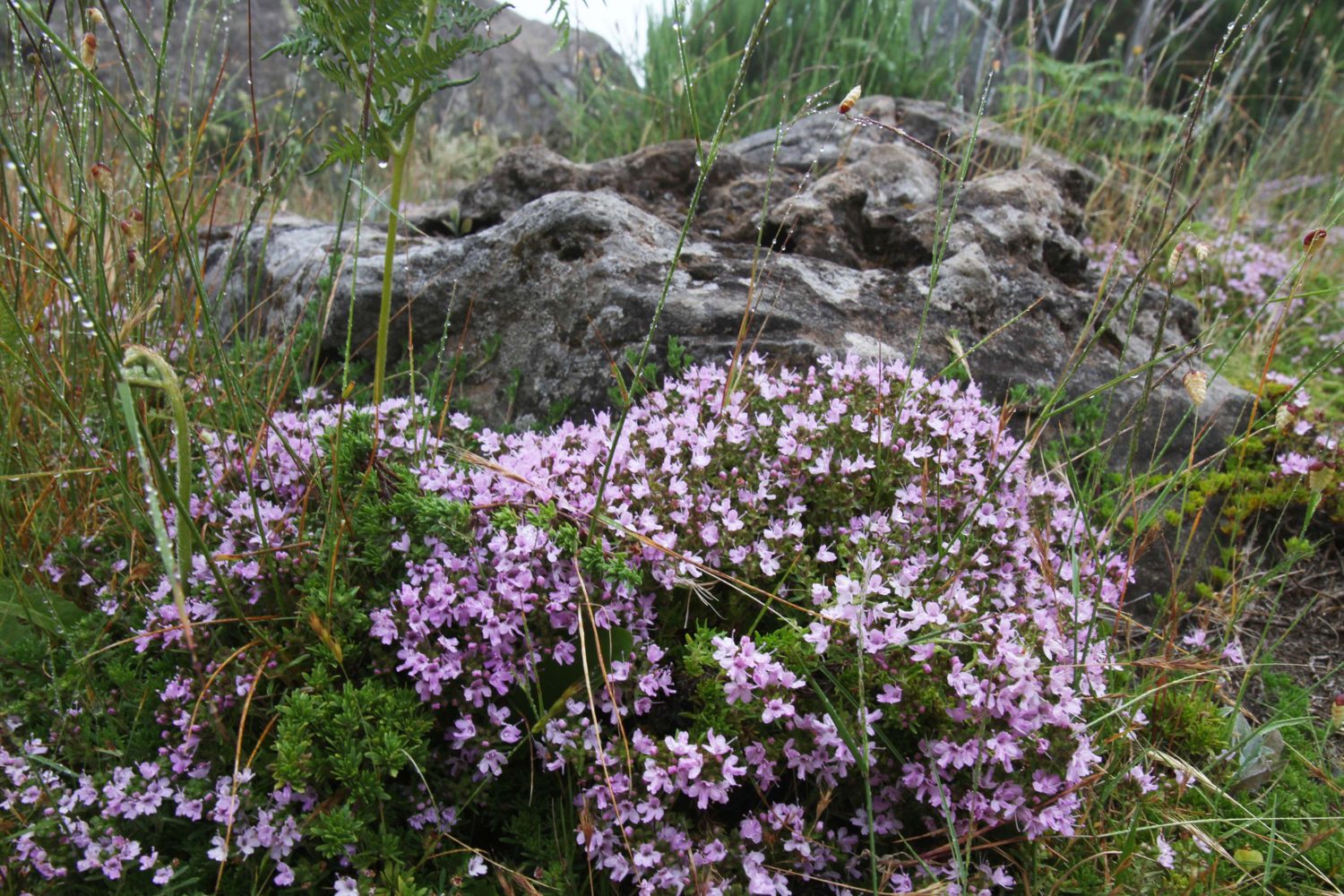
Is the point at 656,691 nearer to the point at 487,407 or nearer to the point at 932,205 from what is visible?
the point at 487,407

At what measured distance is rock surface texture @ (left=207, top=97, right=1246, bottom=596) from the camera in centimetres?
334

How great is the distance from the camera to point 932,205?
409cm

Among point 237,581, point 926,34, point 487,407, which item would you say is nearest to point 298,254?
point 487,407

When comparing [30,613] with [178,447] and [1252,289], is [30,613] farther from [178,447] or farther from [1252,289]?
[1252,289]

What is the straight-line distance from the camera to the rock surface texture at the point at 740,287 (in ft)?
11.0

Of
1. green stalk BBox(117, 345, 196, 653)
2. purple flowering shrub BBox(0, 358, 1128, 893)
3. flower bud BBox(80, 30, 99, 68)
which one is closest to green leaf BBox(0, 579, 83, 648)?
purple flowering shrub BBox(0, 358, 1128, 893)

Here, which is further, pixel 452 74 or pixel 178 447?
pixel 452 74

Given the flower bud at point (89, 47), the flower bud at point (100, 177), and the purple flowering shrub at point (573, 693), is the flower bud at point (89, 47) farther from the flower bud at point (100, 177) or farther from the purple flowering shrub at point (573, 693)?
the purple flowering shrub at point (573, 693)

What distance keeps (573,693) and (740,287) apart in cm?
201

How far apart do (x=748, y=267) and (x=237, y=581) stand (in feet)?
7.36

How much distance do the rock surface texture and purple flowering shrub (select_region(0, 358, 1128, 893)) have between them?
1088 millimetres

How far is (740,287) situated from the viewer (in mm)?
3502

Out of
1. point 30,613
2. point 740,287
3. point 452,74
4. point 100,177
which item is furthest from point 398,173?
point 452,74

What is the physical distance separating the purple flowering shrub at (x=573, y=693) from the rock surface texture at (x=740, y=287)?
1.09m
